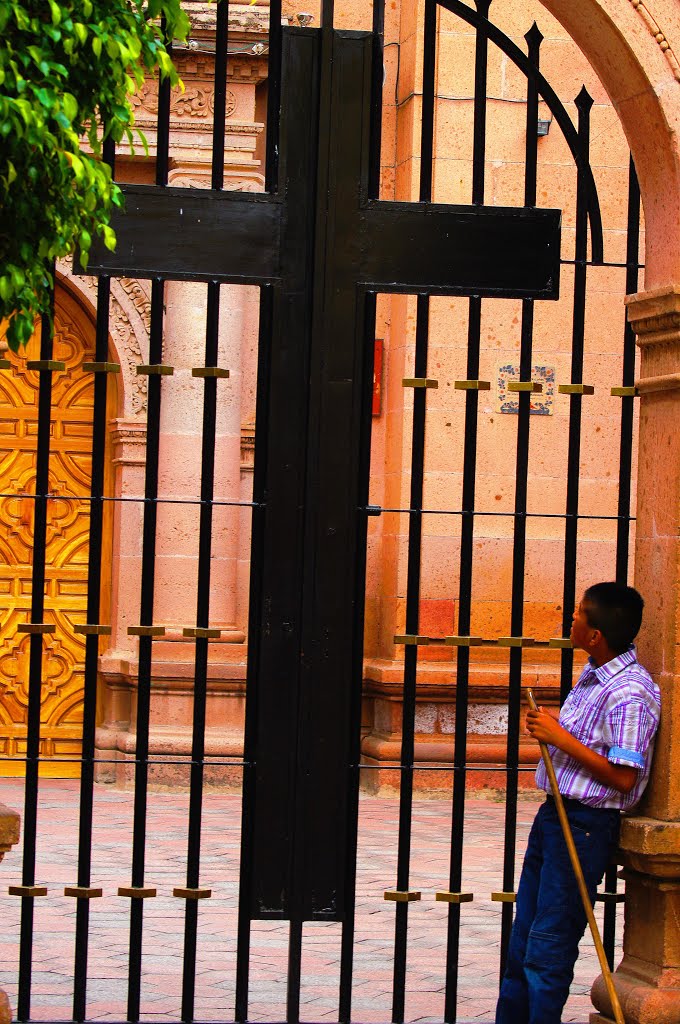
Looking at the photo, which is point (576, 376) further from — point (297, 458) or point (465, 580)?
point (297, 458)

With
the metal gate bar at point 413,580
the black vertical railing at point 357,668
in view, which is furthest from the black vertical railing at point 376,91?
the black vertical railing at point 357,668

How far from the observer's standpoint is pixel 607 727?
188 inches

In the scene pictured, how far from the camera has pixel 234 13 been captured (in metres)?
11.1

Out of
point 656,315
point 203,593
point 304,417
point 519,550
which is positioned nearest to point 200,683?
point 203,593

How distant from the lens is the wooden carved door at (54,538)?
1123cm

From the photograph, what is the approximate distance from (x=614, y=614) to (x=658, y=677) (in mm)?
378

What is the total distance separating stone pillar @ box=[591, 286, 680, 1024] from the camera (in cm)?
501

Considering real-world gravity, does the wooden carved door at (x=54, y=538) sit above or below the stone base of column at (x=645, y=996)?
above

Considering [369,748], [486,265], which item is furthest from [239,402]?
[486,265]

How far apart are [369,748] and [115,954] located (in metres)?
4.74

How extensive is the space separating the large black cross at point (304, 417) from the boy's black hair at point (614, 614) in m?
0.78

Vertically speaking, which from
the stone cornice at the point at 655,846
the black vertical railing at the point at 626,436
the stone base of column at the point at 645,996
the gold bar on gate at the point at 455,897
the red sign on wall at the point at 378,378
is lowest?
the stone base of column at the point at 645,996

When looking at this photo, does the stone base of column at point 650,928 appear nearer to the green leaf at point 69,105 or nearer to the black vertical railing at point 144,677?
the black vertical railing at point 144,677

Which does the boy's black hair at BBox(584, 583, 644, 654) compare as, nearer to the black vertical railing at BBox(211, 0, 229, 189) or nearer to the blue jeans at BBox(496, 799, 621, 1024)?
the blue jeans at BBox(496, 799, 621, 1024)
